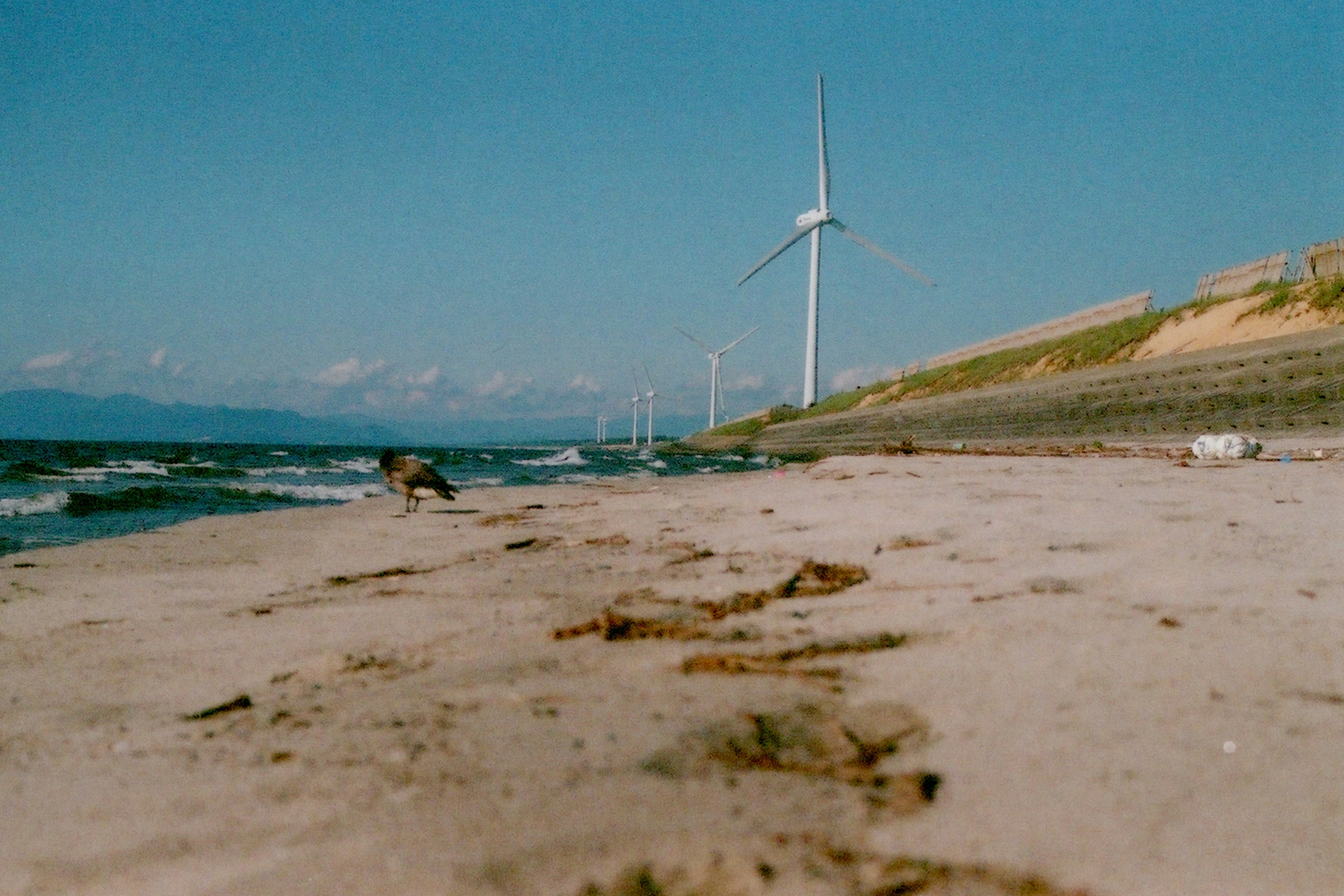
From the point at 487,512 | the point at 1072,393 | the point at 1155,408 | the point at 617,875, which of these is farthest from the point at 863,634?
the point at 1072,393

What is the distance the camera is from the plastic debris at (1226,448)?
7.73m

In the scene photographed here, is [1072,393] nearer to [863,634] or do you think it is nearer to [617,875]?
[863,634]

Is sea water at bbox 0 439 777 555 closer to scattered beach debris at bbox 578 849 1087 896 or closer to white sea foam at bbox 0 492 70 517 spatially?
white sea foam at bbox 0 492 70 517

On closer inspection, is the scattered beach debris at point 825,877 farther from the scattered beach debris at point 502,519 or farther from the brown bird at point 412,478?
the brown bird at point 412,478

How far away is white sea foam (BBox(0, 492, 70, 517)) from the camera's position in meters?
9.14

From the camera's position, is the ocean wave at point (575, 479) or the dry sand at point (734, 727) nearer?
the dry sand at point (734, 727)

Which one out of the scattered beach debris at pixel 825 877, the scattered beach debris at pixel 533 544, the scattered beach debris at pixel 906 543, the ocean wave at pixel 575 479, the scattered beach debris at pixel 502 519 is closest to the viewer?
the scattered beach debris at pixel 825 877

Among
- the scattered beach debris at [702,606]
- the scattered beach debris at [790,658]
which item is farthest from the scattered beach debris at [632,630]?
the scattered beach debris at [790,658]

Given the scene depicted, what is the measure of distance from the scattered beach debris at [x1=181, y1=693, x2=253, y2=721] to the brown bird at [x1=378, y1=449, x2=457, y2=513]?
22.1 feet

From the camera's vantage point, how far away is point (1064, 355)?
23609 mm

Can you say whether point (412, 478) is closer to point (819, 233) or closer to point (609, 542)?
point (609, 542)

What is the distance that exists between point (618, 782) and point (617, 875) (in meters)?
0.29

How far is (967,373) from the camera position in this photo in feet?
96.8

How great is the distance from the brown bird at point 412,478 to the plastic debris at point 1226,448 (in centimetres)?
844
